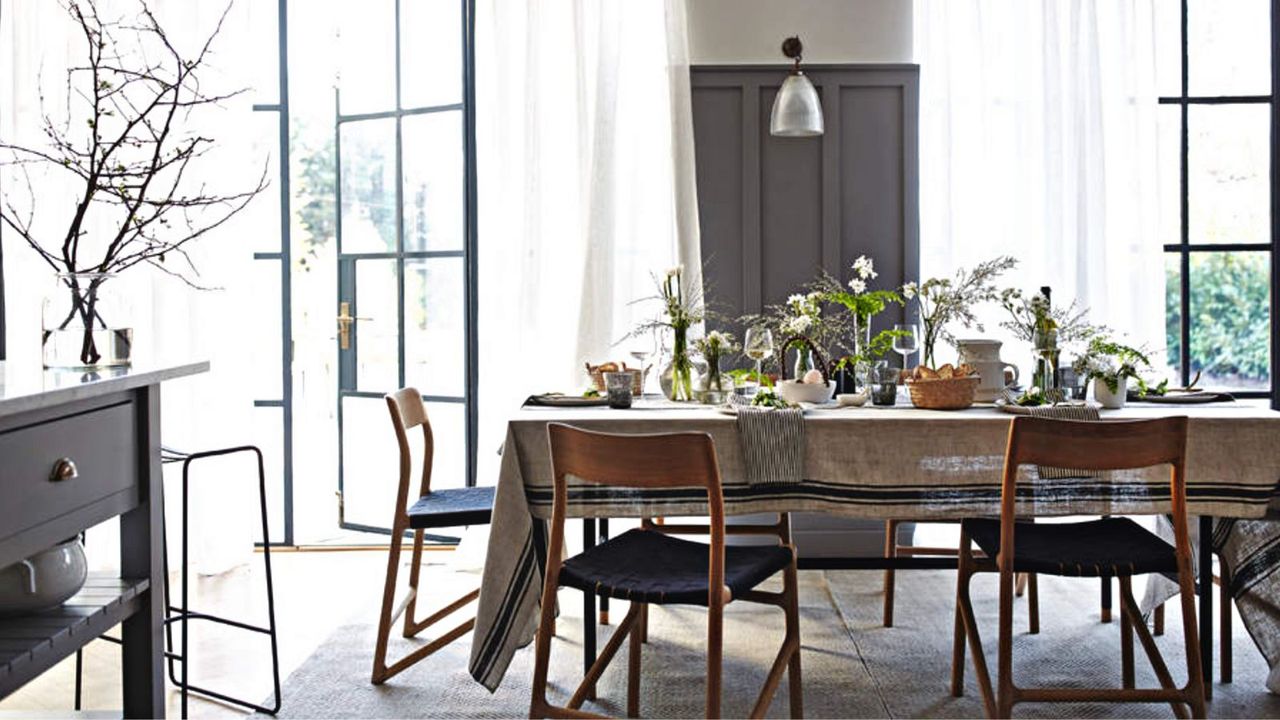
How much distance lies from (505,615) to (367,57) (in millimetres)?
3069

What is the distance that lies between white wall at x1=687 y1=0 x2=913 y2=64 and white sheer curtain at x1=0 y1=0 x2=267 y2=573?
1943 mm

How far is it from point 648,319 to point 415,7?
1706 millimetres

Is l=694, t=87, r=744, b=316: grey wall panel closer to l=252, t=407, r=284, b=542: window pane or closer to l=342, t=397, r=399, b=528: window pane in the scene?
l=342, t=397, r=399, b=528: window pane

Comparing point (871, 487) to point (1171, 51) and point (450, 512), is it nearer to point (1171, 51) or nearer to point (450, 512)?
point (450, 512)

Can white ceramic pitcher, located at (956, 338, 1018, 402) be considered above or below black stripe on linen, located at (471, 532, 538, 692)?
above

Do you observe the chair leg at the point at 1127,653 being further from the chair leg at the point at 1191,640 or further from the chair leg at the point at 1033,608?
the chair leg at the point at 1033,608

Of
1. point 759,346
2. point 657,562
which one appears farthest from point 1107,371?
point 657,562

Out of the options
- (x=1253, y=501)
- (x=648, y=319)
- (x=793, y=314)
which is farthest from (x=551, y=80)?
(x=1253, y=501)

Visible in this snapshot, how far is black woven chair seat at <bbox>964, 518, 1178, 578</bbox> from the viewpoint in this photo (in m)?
2.79

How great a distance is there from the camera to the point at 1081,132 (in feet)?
15.8

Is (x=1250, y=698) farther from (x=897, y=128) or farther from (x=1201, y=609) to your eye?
(x=897, y=128)

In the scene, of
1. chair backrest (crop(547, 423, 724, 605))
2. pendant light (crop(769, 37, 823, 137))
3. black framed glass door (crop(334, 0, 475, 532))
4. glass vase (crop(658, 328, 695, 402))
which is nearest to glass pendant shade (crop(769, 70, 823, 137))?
pendant light (crop(769, 37, 823, 137))

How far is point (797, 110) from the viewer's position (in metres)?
4.48

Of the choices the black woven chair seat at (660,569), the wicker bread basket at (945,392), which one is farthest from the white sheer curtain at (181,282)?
the wicker bread basket at (945,392)
